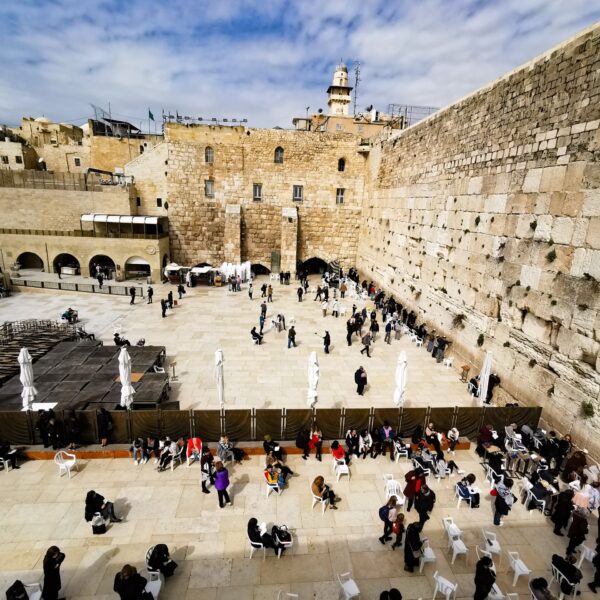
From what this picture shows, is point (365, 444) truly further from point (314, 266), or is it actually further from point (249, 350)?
point (314, 266)

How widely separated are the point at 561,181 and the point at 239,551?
423 inches

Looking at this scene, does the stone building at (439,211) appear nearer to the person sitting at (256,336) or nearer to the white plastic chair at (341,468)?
the white plastic chair at (341,468)

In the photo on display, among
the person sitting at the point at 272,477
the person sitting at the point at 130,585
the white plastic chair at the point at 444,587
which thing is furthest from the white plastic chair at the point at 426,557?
the person sitting at the point at 130,585

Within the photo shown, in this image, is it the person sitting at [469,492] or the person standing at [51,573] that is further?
the person sitting at [469,492]

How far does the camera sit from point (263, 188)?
87.9ft

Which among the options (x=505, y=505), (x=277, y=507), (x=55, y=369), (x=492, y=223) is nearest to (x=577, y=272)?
(x=492, y=223)

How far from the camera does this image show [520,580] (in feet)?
18.9

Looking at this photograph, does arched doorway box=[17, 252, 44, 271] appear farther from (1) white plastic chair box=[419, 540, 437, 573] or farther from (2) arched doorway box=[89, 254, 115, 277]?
(1) white plastic chair box=[419, 540, 437, 573]

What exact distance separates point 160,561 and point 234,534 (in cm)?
138

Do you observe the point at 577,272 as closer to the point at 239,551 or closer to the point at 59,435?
the point at 239,551

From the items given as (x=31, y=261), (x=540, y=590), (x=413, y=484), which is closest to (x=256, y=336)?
(x=413, y=484)

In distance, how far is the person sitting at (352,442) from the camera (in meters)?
8.27

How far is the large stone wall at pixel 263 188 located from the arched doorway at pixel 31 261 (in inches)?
367

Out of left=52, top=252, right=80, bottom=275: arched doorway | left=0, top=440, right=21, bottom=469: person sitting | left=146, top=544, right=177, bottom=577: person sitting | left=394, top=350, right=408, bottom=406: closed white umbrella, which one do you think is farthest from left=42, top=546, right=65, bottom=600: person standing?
left=52, top=252, right=80, bottom=275: arched doorway
